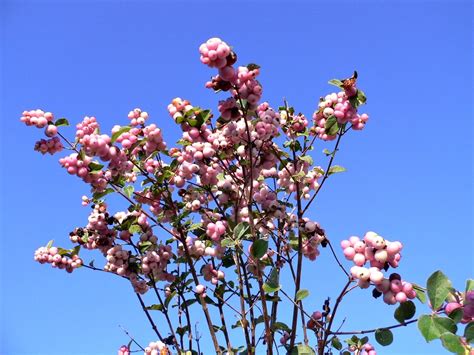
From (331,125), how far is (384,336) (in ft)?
3.75

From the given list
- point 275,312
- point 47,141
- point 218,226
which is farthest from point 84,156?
point 275,312

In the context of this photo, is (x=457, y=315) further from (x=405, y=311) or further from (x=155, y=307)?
(x=155, y=307)

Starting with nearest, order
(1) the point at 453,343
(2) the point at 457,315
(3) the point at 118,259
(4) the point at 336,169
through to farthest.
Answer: (1) the point at 453,343 < (2) the point at 457,315 < (4) the point at 336,169 < (3) the point at 118,259

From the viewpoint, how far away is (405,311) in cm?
218

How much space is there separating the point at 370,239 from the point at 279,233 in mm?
1135

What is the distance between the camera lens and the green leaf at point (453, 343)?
196 centimetres

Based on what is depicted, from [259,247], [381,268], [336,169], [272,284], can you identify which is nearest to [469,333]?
[381,268]

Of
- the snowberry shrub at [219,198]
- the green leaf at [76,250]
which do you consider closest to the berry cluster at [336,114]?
the snowberry shrub at [219,198]

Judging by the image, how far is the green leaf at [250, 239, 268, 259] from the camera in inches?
104

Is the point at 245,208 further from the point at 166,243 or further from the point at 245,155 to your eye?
the point at 166,243

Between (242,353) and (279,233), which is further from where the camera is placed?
(279,233)

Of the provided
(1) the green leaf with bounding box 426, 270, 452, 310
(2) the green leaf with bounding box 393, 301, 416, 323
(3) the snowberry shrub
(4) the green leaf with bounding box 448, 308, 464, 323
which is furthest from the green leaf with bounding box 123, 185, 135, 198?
(4) the green leaf with bounding box 448, 308, 464, 323

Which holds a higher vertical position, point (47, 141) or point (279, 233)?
point (47, 141)

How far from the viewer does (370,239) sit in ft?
7.01
